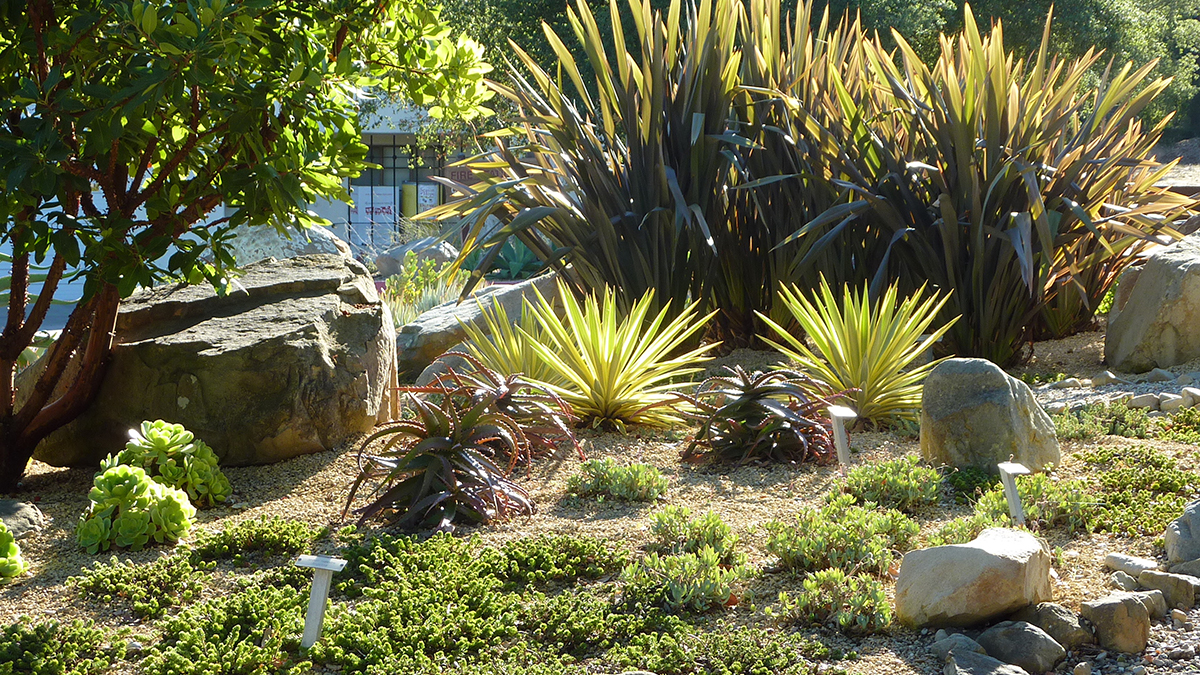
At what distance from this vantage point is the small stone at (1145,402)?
4.96 m

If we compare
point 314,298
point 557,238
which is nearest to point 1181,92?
point 557,238

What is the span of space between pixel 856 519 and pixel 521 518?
3.98ft

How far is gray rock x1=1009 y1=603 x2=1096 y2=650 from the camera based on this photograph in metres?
2.79

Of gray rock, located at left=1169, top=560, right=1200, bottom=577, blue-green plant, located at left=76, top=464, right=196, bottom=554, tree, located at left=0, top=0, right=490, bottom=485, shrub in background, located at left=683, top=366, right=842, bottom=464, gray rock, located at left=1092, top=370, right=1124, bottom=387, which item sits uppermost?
tree, located at left=0, top=0, right=490, bottom=485

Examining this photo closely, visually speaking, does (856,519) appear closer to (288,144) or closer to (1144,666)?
(1144,666)

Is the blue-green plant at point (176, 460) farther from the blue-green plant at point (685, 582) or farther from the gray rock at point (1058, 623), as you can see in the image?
the gray rock at point (1058, 623)

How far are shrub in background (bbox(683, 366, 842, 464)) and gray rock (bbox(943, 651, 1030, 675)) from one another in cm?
165

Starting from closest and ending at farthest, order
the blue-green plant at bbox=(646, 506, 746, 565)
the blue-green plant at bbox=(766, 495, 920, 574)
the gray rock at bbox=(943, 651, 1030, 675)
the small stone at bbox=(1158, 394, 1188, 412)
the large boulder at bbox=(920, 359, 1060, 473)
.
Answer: the gray rock at bbox=(943, 651, 1030, 675), the blue-green plant at bbox=(766, 495, 920, 574), the blue-green plant at bbox=(646, 506, 746, 565), the large boulder at bbox=(920, 359, 1060, 473), the small stone at bbox=(1158, 394, 1188, 412)

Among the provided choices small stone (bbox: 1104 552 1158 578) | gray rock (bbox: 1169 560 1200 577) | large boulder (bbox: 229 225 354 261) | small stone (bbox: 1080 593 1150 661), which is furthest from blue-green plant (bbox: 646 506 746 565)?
large boulder (bbox: 229 225 354 261)

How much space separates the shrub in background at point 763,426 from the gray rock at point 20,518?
2550 mm

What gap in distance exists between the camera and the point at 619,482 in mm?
3906

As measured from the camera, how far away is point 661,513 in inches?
137

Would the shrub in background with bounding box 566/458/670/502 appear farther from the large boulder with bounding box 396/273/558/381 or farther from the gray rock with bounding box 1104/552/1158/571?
the large boulder with bounding box 396/273/558/381

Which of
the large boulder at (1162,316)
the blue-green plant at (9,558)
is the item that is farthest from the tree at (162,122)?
the large boulder at (1162,316)
